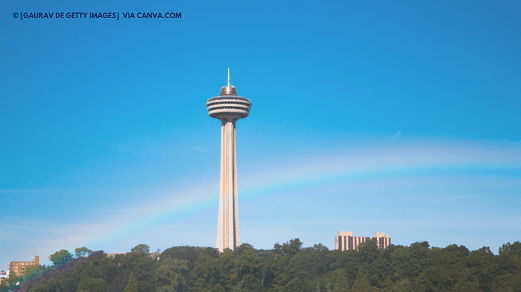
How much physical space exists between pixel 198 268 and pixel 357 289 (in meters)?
35.4

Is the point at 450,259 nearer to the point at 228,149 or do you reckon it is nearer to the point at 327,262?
the point at 327,262

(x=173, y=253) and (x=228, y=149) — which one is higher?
(x=228, y=149)

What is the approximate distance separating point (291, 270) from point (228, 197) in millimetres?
48564

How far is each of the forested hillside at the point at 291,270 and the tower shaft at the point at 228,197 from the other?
94.7 feet

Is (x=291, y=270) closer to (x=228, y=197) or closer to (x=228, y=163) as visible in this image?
(x=228, y=197)

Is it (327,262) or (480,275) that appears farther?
(327,262)

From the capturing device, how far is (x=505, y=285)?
83750 mm

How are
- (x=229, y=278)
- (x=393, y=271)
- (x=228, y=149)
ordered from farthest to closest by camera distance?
(x=228, y=149) → (x=229, y=278) → (x=393, y=271)

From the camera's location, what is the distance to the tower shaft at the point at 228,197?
160875mm

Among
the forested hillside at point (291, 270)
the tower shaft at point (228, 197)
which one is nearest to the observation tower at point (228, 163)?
the tower shaft at point (228, 197)

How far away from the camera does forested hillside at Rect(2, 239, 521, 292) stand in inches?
3570

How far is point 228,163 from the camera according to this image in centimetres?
16250

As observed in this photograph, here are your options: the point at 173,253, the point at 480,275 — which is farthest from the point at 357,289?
the point at 173,253

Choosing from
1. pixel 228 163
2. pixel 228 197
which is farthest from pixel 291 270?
pixel 228 163
